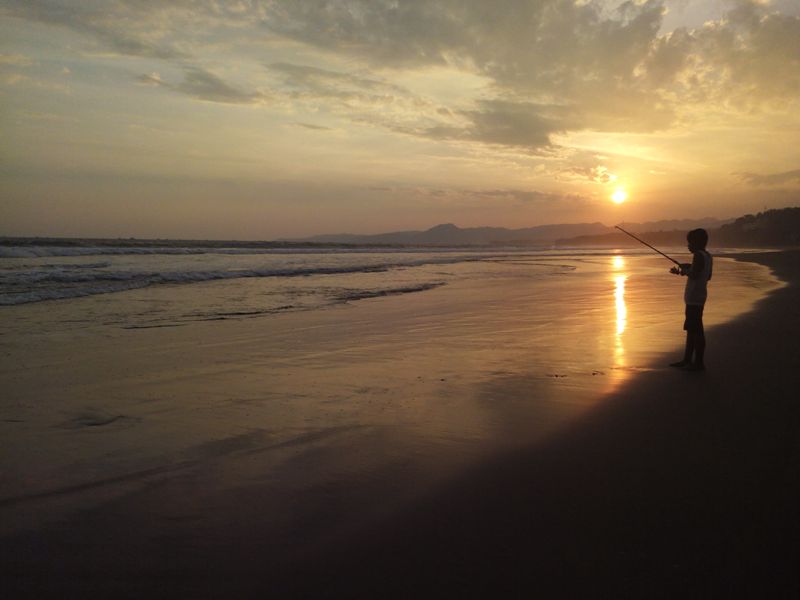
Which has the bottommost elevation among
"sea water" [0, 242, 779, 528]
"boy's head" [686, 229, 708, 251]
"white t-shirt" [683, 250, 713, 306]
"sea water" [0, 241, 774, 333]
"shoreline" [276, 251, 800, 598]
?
"shoreline" [276, 251, 800, 598]

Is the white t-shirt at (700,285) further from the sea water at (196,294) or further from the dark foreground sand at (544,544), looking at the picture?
the sea water at (196,294)

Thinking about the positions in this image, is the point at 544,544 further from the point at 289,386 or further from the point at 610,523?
the point at 289,386

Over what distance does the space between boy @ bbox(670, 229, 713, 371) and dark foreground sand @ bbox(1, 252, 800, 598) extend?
2.51 m

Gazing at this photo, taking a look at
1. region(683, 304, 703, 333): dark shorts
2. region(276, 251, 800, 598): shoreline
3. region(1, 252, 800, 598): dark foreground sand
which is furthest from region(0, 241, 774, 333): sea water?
region(1, 252, 800, 598): dark foreground sand

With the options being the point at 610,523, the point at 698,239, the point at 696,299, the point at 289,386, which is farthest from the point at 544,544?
the point at 698,239

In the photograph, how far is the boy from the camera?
638 cm

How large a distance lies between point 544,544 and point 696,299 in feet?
17.2

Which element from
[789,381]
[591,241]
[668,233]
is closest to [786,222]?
[668,233]

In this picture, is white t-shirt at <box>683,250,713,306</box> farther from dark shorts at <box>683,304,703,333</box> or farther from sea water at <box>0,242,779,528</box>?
sea water at <box>0,242,779,528</box>

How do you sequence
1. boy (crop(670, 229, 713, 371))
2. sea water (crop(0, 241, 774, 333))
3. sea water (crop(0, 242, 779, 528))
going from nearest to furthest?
sea water (crop(0, 242, 779, 528)) → boy (crop(670, 229, 713, 371)) → sea water (crop(0, 241, 774, 333))

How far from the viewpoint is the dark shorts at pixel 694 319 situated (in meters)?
6.39

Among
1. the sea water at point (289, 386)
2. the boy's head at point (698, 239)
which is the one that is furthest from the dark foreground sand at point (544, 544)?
the boy's head at point (698, 239)

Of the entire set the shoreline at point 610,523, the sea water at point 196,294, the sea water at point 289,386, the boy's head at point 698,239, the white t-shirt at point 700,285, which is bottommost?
the shoreline at point 610,523

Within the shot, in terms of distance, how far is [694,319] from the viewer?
254 inches
